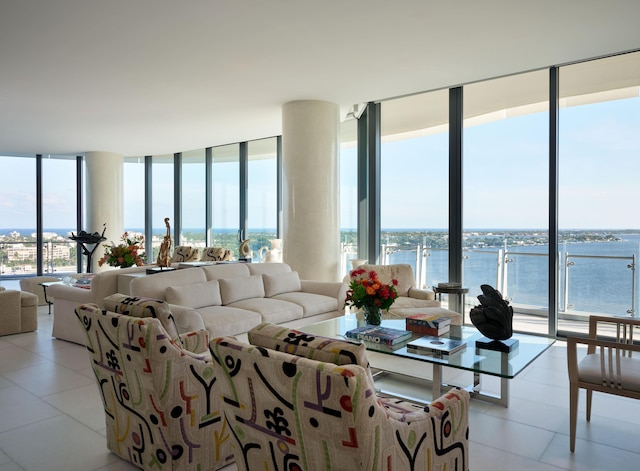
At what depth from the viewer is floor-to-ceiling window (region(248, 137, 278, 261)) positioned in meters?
9.57

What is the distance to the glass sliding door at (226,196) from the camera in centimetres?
1027

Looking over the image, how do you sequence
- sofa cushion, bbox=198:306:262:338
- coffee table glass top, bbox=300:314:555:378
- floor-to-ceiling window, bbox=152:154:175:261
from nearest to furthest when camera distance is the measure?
coffee table glass top, bbox=300:314:555:378 → sofa cushion, bbox=198:306:262:338 → floor-to-ceiling window, bbox=152:154:175:261

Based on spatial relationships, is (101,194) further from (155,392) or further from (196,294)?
(155,392)

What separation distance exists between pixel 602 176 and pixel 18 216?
503 inches

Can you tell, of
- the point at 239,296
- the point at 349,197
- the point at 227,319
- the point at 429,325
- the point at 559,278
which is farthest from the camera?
the point at 349,197

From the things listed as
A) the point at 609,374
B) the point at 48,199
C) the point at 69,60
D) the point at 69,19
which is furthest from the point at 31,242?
the point at 609,374

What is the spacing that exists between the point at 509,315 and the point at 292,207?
4.10 m

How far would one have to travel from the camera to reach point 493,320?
3221mm

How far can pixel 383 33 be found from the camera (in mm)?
4449

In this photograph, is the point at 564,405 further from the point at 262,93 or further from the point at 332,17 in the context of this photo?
the point at 262,93

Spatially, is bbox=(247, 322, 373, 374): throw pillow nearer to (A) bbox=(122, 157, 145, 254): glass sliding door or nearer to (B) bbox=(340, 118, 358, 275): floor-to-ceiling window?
(B) bbox=(340, 118, 358, 275): floor-to-ceiling window

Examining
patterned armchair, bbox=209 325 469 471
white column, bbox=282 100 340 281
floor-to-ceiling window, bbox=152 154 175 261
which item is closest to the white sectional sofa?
white column, bbox=282 100 340 281

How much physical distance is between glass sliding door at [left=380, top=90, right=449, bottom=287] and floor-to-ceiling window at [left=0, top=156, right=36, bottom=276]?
929 centimetres

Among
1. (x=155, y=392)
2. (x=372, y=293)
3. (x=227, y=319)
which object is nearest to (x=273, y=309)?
(x=227, y=319)
